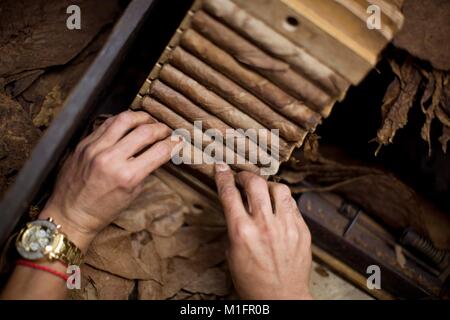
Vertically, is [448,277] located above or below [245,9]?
below

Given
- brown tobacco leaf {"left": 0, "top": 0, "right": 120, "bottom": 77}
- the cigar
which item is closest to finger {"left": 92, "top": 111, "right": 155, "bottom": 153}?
the cigar

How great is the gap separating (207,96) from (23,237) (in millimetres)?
573

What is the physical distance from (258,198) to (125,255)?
0.48 meters

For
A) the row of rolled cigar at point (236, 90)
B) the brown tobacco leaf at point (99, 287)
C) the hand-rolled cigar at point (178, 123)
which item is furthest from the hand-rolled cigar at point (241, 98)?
the brown tobacco leaf at point (99, 287)

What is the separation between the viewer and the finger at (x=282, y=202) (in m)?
1.16

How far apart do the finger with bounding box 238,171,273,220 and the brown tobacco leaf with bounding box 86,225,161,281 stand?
1.33 ft

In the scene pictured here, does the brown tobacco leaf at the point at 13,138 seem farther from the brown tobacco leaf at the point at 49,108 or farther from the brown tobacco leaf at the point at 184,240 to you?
the brown tobacco leaf at the point at 184,240

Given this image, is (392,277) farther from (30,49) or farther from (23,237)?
(30,49)

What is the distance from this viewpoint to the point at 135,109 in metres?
1.19

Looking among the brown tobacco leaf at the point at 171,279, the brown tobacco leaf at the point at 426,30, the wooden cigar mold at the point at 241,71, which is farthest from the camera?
the brown tobacco leaf at the point at 171,279

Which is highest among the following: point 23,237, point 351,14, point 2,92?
point 351,14

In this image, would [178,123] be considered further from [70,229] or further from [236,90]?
[70,229]

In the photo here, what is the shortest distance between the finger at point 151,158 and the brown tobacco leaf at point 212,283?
486 millimetres
